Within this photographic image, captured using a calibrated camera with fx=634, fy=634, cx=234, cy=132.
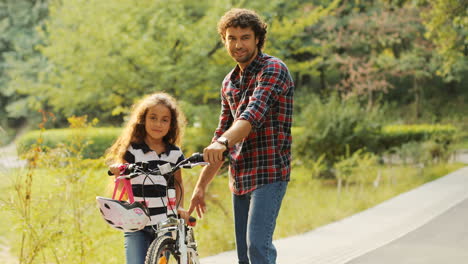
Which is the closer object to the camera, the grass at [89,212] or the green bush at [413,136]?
the grass at [89,212]

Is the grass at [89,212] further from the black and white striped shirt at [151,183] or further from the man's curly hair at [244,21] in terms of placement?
the man's curly hair at [244,21]

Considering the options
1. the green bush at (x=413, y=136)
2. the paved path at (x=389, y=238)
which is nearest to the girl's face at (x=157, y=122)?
the paved path at (x=389, y=238)

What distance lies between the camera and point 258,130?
11.2 ft

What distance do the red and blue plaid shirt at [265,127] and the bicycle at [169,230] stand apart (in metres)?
0.36

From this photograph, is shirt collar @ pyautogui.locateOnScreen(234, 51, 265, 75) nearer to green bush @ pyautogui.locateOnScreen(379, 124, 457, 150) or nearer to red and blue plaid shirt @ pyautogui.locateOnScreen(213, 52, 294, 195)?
red and blue plaid shirt @ pyautogui.locateOnScreen(213, 52, 294, 195)

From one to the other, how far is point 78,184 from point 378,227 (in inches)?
155

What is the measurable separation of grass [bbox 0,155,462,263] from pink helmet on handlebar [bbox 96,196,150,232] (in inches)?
42.0

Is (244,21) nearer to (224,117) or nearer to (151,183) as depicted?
(224,117)

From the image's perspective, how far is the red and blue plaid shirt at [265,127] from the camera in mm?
3332

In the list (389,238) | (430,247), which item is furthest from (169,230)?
(389,238)

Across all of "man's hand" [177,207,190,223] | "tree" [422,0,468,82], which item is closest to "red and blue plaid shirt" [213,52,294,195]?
"man's hand" [177,207,190,223]

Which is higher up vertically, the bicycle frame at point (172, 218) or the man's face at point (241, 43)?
the man's face at point (241, 43)

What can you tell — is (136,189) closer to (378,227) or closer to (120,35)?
(378,227)

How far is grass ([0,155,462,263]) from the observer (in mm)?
5438
